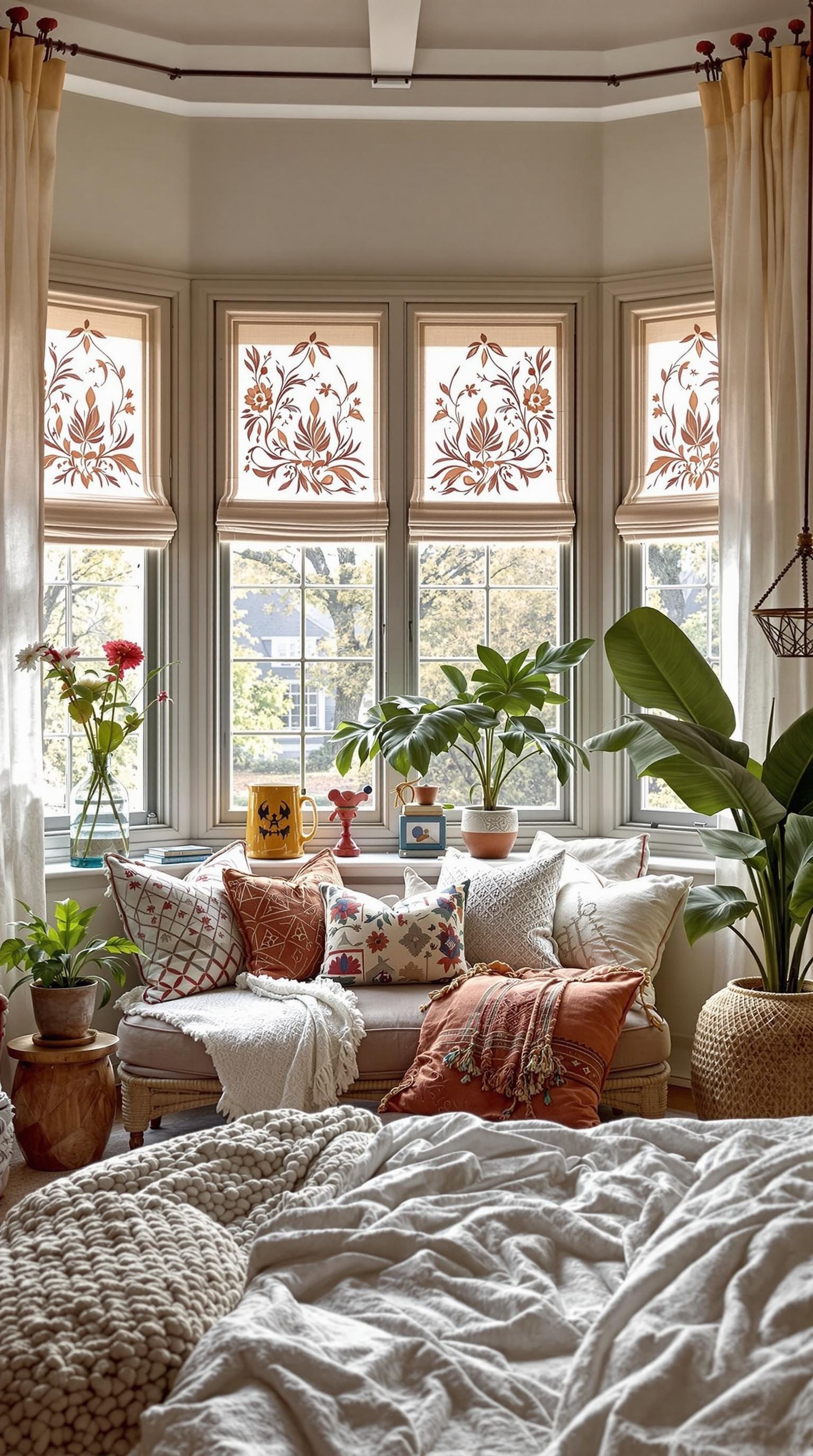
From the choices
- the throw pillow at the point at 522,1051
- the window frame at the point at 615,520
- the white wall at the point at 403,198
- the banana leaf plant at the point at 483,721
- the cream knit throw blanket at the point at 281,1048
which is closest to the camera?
the throw pillow at the point at 522,1051

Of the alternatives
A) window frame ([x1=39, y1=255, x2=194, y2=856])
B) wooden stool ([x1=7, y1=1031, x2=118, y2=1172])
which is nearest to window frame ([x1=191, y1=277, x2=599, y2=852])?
window frame ([x1=39, y1=255, x2=194, y2=856])

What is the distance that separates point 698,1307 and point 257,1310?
507mm

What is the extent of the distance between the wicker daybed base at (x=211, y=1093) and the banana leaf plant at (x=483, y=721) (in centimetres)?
104

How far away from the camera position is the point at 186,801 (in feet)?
15.1

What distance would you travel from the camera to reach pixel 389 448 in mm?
4652

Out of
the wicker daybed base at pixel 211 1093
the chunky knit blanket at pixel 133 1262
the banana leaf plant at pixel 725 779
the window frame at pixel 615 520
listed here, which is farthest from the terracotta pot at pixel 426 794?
the chunky knit blanket at pixel 133 1262

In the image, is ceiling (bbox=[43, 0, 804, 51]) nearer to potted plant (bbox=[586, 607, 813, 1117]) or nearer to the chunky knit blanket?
potted plant (bbox=[586, 607, 813, 1117])

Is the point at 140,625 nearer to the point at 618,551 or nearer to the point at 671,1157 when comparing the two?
the point at 618,551

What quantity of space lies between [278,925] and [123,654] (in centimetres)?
109

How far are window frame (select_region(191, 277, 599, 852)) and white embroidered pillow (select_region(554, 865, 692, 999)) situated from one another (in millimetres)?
753

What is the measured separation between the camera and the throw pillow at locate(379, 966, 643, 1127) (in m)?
3.20

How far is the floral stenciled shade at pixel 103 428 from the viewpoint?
438 cm

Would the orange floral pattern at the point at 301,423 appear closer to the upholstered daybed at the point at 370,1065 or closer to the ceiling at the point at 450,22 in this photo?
the ceiling at the point at 450,22

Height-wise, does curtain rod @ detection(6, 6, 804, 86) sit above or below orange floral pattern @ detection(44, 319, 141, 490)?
above
